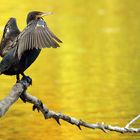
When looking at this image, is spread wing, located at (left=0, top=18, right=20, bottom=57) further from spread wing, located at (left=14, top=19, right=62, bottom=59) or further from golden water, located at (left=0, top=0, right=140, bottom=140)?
golden water, located at (left=0, top=0, right=140, bottom=140)

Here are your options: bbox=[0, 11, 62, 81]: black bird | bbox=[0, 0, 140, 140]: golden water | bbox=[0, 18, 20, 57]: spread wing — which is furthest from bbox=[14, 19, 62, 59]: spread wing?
bbox=[0, 0, 140, 140]: golden water

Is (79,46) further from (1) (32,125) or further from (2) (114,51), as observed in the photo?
(1) (32,125)

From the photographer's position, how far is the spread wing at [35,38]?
915cm

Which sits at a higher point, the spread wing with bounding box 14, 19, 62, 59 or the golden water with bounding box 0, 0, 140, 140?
the golden water with bounding box 0, 0, 140, 140

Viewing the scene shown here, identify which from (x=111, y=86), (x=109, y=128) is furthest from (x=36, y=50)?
(x=111, y=86)

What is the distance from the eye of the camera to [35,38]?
368 inches

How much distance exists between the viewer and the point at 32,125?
19.4 metres

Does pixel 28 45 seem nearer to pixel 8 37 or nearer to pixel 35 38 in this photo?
pixel 35 38

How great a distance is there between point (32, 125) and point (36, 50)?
10.2m

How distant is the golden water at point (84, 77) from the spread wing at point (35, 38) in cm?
705

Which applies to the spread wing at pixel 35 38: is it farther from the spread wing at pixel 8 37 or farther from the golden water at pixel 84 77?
the golden water at pixel 84 77

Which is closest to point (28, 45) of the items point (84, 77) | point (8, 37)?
point (8, 37)

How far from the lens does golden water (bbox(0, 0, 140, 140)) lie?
19.1m

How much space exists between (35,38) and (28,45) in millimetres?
172
